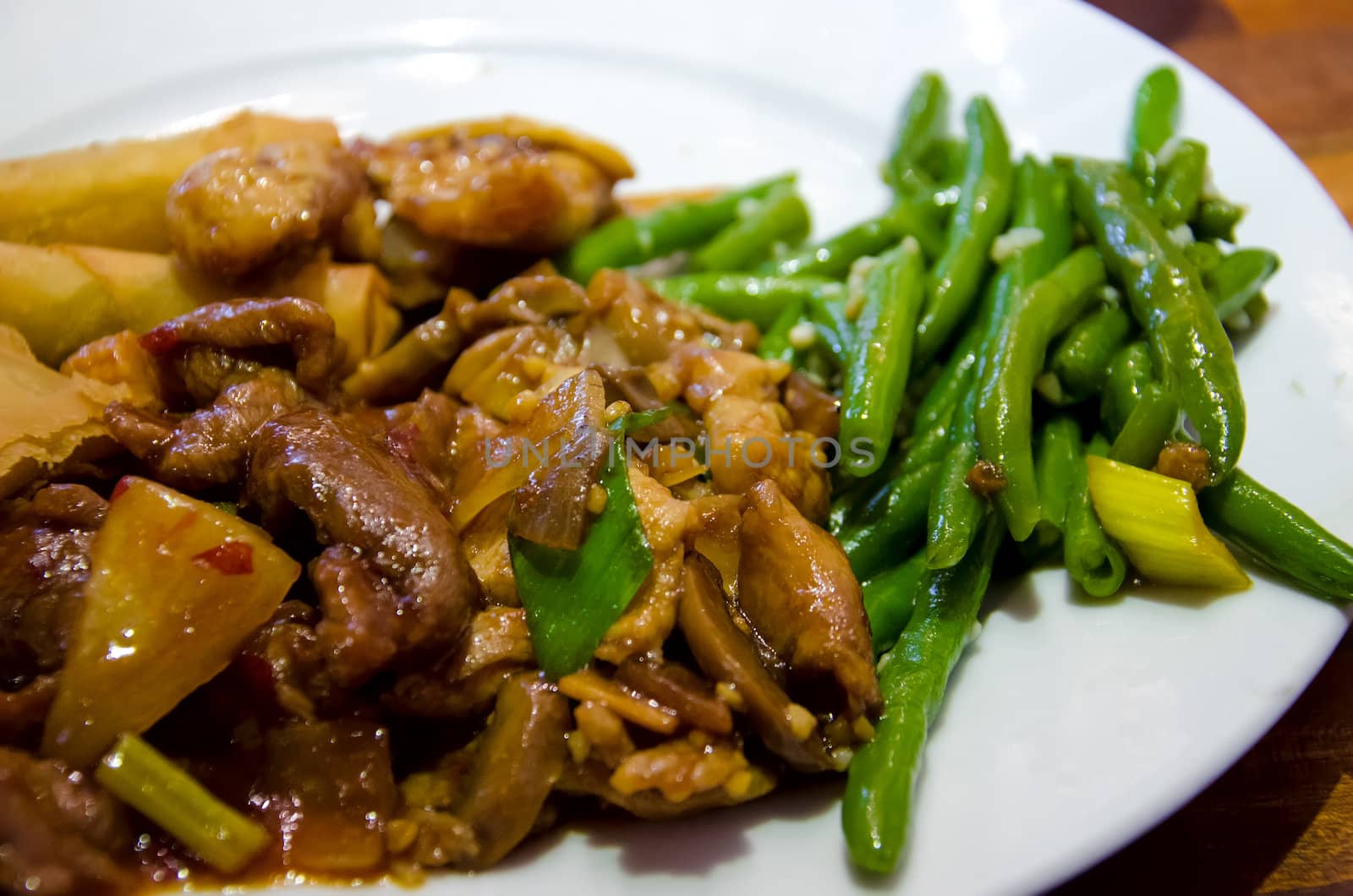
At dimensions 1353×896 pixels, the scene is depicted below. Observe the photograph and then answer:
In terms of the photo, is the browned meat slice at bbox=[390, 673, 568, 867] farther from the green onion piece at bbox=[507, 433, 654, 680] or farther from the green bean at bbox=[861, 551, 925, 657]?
the green bean at bbox=[861, 551, 925, 657]

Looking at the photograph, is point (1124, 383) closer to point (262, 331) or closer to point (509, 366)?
point (509, 366)

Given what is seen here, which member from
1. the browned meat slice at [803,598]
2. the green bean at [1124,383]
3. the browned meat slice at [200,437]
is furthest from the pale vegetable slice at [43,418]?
the green bean at [1124,383]

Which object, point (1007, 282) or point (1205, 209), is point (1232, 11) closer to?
point (1205, 209)

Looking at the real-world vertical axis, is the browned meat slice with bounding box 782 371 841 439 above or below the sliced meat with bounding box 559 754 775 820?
above

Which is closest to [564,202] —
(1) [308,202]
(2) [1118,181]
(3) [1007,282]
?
(1) [308,202]

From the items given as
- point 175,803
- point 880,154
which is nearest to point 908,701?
point 175,803

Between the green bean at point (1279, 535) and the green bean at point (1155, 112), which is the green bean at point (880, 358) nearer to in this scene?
the green bean at point (1279, 535)

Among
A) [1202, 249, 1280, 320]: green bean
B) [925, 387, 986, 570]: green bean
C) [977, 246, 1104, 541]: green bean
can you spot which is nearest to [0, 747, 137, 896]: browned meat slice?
[925, 387, 986, 570]: green bean
